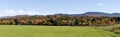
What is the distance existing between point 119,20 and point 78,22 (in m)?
38.9

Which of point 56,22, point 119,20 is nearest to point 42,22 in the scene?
point 56,22

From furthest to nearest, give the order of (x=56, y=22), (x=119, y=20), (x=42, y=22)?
(x=119, y=20) → (x=42, y=22) → (x=56, y=22)

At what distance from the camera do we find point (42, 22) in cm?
13975

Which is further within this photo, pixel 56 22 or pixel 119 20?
pixel 119 20

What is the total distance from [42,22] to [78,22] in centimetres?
2103

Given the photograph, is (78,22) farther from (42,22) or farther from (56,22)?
(42,22)

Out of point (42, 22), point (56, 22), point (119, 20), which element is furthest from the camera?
point (119, 20)

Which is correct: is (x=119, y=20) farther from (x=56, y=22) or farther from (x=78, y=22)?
(x=56, y=22)

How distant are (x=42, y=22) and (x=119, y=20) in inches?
2026

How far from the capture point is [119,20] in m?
159

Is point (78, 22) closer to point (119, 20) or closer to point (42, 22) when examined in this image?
point (42, 22)

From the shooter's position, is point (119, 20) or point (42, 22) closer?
point (42, 22)

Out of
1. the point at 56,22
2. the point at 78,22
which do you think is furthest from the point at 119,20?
the point at 56,22

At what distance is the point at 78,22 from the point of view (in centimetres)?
13212
